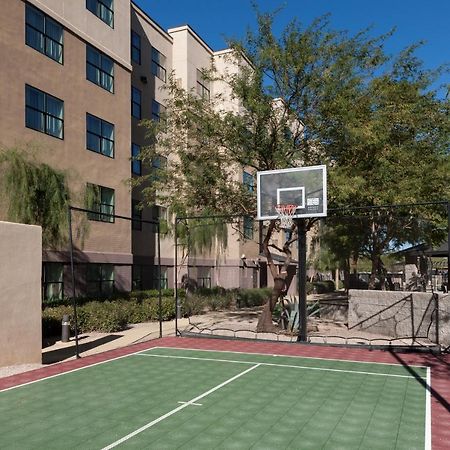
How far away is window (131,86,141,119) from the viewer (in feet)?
99.2

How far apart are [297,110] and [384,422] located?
13.1 meters

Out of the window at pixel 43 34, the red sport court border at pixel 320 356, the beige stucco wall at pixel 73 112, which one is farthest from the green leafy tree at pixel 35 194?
the window at pixel 43 34

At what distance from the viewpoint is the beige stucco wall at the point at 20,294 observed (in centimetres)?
1227

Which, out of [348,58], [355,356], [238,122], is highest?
[348,58]

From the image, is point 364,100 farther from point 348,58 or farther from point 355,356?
point 355,356

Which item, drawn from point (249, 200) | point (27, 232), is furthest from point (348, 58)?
point (27, 232)

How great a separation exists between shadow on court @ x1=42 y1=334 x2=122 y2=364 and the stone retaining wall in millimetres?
9567

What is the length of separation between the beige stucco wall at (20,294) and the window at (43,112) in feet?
32.5

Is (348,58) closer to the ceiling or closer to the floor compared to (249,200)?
closer to the ceiling

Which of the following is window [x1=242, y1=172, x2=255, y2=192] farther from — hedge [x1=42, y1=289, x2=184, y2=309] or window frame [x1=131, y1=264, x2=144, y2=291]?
window frame [x1=131, y1=264, x2=144, y2=291]

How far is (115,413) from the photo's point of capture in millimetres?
9180

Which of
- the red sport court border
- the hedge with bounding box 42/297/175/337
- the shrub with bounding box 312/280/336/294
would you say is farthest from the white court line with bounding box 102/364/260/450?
the shrub with bounding box 312/280/336/294

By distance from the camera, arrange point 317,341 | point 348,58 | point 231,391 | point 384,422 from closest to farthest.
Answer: point 384,422 → point 231,391 → point 317,341 → point 348,58

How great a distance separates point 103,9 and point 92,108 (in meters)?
5.65
